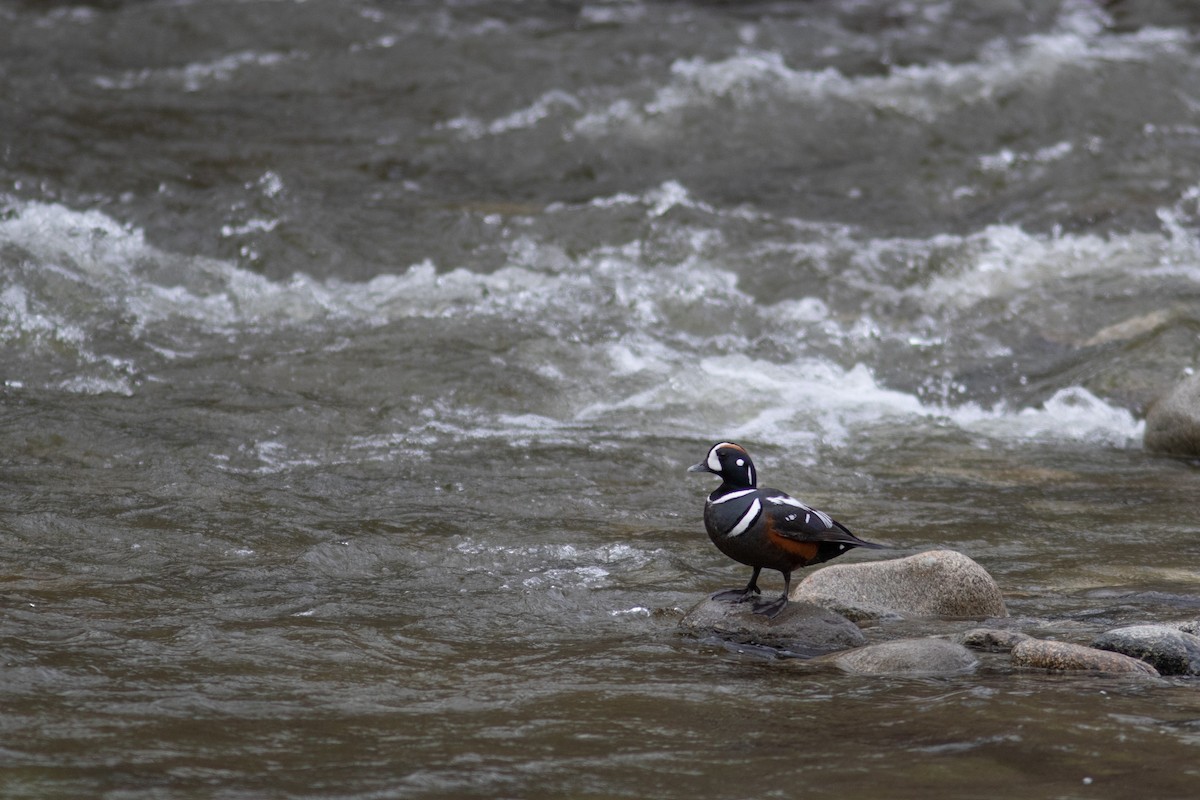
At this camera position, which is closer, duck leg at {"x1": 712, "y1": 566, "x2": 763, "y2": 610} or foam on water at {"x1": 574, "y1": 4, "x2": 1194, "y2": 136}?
duck leg at {"x1": 712, "y1": 566, "x2": 763, "y2": 610}

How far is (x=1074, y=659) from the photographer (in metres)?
4.57

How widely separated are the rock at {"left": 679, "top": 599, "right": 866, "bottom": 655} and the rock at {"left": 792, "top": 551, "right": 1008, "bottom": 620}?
0.97 feet

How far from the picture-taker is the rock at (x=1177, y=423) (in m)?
7.88

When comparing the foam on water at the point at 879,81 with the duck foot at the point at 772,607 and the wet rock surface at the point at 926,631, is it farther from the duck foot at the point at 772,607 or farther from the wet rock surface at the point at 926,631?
the duck foot at the point at 772,607

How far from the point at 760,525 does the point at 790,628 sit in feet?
1.39

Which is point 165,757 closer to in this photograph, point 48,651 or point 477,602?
point 48,651

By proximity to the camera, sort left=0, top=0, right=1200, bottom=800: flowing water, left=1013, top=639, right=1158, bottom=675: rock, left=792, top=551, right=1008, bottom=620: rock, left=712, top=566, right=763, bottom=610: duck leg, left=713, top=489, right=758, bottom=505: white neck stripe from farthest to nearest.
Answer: left=792, top=551, right=1008, bottom=620: rock
left=712, top=566, right=763, bottom=610: duck leg
left=713, top=489, right=758, bottom=505: white neck stripe
left=1013, top=639, right=1158, bottom=675: rock
left=0, top=0, right=1200, bottom=800: flowing water

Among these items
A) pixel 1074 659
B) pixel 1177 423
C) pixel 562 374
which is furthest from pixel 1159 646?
pixel 562 374

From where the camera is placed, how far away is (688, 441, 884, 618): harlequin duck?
16.0 feet

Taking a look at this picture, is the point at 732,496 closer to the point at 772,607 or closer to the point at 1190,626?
the point at 772,607

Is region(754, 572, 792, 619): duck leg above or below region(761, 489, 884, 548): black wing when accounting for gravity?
below

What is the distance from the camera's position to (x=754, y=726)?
4145 mm

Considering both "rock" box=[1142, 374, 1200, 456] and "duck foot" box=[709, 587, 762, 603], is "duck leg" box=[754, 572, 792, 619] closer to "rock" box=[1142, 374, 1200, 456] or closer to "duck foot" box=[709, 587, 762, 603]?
"duck foot" box=[709, 587, 762, 603]

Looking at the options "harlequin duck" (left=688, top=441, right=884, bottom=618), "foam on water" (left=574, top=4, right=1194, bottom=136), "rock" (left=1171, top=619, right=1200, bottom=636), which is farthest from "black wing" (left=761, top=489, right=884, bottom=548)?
"foam on water" (left=574, top=4, right=1194, bottom=136)
